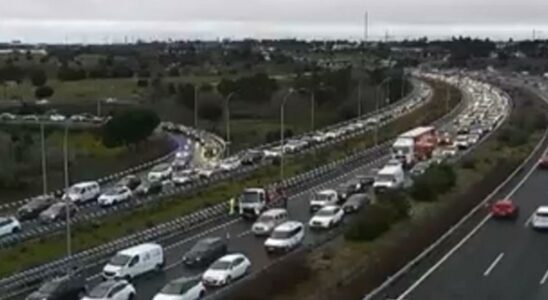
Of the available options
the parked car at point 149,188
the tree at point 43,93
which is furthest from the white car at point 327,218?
the tree at point 43,93

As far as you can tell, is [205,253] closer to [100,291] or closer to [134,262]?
[134,262]

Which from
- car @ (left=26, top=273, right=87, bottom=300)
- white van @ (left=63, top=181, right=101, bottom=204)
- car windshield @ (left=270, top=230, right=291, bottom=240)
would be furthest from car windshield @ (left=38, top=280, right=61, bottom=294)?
white van @ (left=63, top=181, right=101, bottom=204)

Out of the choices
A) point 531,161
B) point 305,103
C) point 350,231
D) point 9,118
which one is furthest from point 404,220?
point 305,103

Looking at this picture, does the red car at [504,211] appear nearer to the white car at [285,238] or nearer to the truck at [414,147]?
the white car at [285,238]

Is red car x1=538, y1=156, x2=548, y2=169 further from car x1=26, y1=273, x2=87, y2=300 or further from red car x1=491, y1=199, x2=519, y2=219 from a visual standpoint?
car x1=26, y1=273, x2=87, y2=300

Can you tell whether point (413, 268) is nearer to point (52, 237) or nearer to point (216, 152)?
point (52, 237)
